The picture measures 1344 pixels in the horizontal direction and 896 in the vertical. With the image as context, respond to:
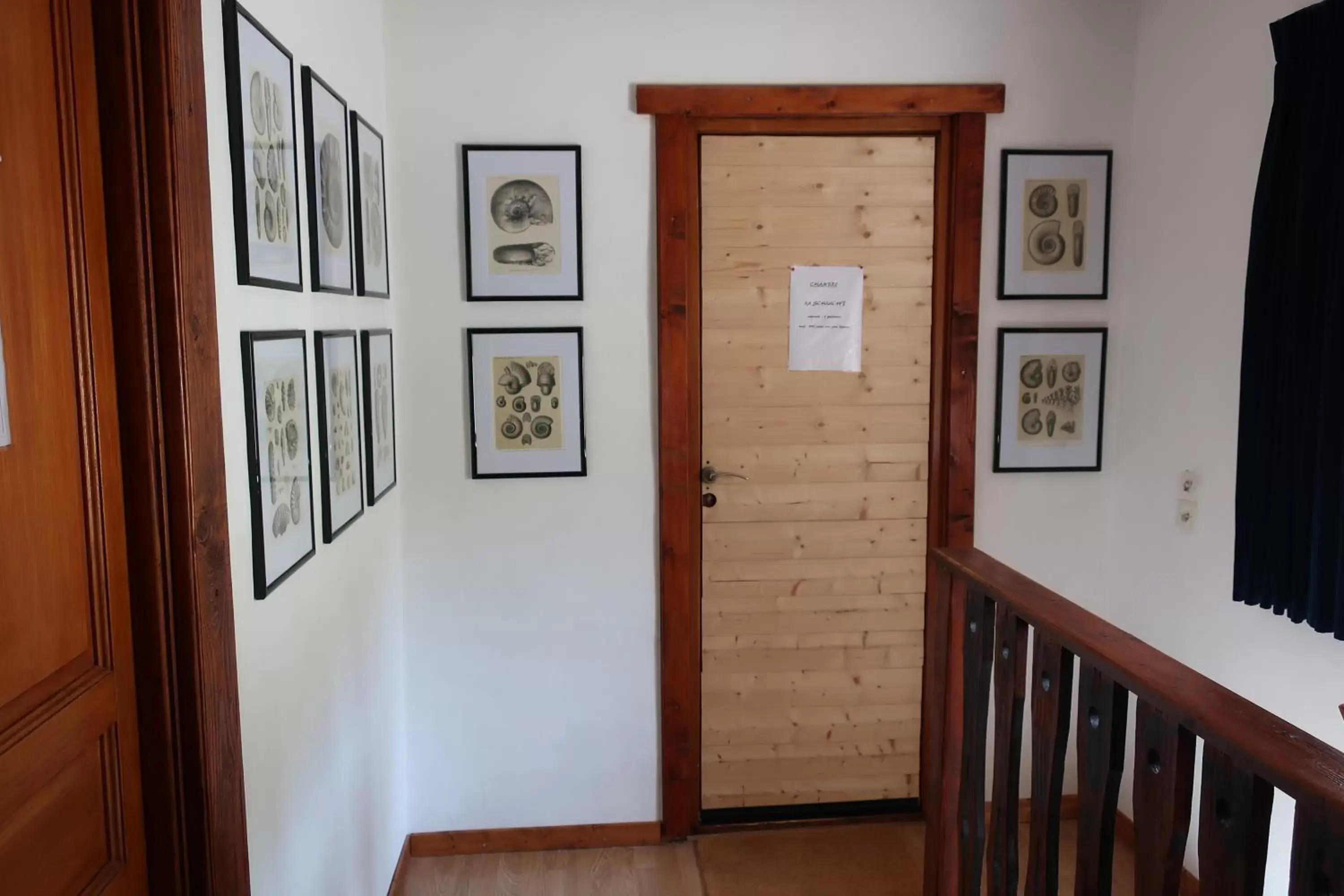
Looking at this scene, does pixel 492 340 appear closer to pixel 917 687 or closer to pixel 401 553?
pixel 401 553

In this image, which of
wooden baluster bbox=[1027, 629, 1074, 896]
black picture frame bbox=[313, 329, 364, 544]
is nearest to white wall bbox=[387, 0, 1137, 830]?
black picture frame bbox=[313, 329, 364, 544]

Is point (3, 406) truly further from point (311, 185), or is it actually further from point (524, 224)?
point (524, 224)

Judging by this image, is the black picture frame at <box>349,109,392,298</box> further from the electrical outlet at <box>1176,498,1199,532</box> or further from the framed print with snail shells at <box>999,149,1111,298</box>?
the electrical outlet at <box>1176,498,1199,532</box>

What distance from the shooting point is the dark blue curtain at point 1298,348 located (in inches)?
80.9

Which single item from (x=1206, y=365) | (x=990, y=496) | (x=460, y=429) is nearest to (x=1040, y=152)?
(x=1206, y=365)

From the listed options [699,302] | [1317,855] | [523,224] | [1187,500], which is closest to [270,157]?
[523,224]

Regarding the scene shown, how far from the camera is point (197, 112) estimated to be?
1.26 meters

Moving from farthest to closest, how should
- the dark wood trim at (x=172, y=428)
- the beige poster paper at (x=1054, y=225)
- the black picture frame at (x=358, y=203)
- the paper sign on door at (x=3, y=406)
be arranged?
the beige poster paper at (x=1054, y=225) → the black picture frame at (x=358, y=203) → the dark wood trim at (x=172, y=428) → the paper sign on door at (x=3, y=406)

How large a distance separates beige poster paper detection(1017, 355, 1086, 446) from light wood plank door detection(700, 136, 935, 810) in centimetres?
29

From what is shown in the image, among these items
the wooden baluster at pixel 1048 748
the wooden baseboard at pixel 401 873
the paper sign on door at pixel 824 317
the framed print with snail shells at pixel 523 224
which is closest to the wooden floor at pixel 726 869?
the wooden baseboard at pixel 401 873

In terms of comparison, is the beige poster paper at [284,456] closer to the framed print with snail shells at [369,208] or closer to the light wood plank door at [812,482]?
the framed print with snail shells at [369,208]

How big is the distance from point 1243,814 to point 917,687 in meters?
1.92

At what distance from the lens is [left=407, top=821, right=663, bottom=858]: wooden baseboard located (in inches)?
113

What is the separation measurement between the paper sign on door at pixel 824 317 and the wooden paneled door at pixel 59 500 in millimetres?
1980
